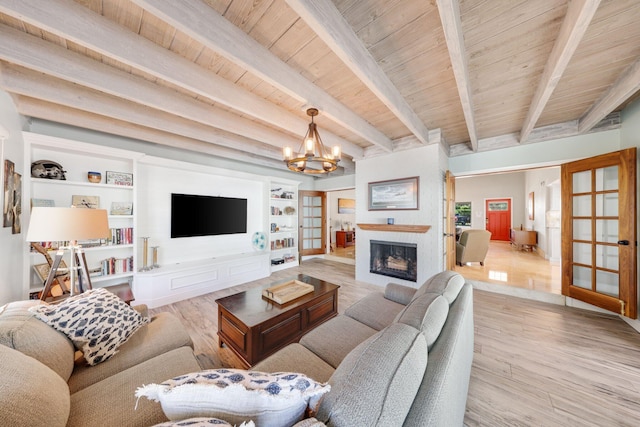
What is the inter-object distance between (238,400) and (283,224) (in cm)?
495

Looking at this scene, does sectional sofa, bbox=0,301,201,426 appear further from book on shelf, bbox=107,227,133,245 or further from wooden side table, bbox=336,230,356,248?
wooden side table, bbox=336,230,356,248

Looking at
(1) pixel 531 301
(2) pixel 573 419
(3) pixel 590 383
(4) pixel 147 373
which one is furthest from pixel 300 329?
(1) pixel 531 301

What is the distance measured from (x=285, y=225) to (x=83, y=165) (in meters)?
3.62

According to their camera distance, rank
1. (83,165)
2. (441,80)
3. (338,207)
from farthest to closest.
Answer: (338,207) < (83,165) < (441,80)

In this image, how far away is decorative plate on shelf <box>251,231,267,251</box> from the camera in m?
4.55

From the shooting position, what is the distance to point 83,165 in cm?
280

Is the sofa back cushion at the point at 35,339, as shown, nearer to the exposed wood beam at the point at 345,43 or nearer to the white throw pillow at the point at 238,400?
the white throw pillow at the point at 238,400

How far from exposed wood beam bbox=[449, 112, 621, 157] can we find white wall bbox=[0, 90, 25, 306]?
5571mm

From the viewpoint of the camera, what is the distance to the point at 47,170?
97.5 inches

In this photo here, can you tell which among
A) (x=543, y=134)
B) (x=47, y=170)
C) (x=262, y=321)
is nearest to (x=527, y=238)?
(x=543, y=134)

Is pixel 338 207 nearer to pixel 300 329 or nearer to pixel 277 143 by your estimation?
pixel 277 143

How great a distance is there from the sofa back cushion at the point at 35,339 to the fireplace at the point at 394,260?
364 cm

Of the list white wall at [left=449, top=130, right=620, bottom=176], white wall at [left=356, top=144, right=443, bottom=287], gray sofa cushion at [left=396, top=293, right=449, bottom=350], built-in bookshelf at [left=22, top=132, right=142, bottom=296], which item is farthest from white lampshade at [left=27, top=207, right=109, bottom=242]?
white wall at [left=449, top=130, right=620, bottom=176]

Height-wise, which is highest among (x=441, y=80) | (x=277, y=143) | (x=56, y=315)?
(x=441, y=80)
